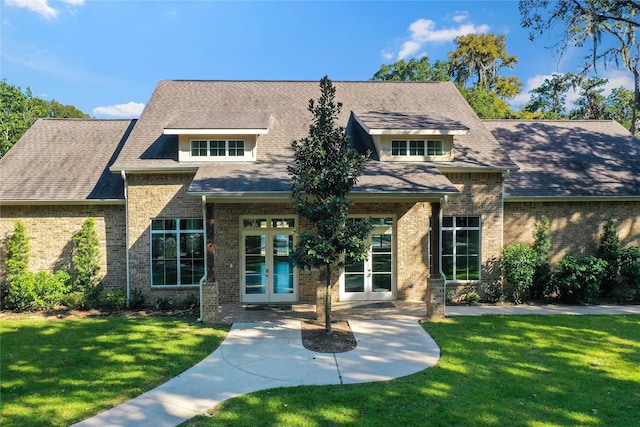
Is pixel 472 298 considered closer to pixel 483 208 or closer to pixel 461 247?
pixel 461 247

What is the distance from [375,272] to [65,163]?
11.2 meters

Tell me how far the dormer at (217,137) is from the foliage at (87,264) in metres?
3.55

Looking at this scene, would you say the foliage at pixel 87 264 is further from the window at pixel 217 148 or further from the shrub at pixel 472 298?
the shrub at pixel 472 298

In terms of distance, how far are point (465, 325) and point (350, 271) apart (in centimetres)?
→ 391

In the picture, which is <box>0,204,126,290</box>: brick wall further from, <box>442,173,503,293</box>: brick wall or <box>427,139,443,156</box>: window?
<box>442,173,503,293</box>: brick wall

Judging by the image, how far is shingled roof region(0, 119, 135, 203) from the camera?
496 inches

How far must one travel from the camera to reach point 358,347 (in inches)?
343

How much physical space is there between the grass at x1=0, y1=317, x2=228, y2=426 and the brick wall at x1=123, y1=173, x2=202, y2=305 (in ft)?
4.86

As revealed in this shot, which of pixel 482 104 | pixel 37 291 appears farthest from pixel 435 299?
pixel 482 104

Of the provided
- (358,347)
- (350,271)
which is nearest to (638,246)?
(350,271)

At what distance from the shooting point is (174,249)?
1251 centimetres

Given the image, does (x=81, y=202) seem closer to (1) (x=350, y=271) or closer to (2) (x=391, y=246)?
(1) (x=350, y=271)

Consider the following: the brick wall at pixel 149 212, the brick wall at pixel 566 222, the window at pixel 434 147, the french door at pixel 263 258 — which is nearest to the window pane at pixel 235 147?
the brick wall at pixel 149 212

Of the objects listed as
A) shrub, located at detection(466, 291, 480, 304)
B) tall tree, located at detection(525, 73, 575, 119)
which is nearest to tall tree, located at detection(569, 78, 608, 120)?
tall tree, located at detection(525, 73, 575, 119)
